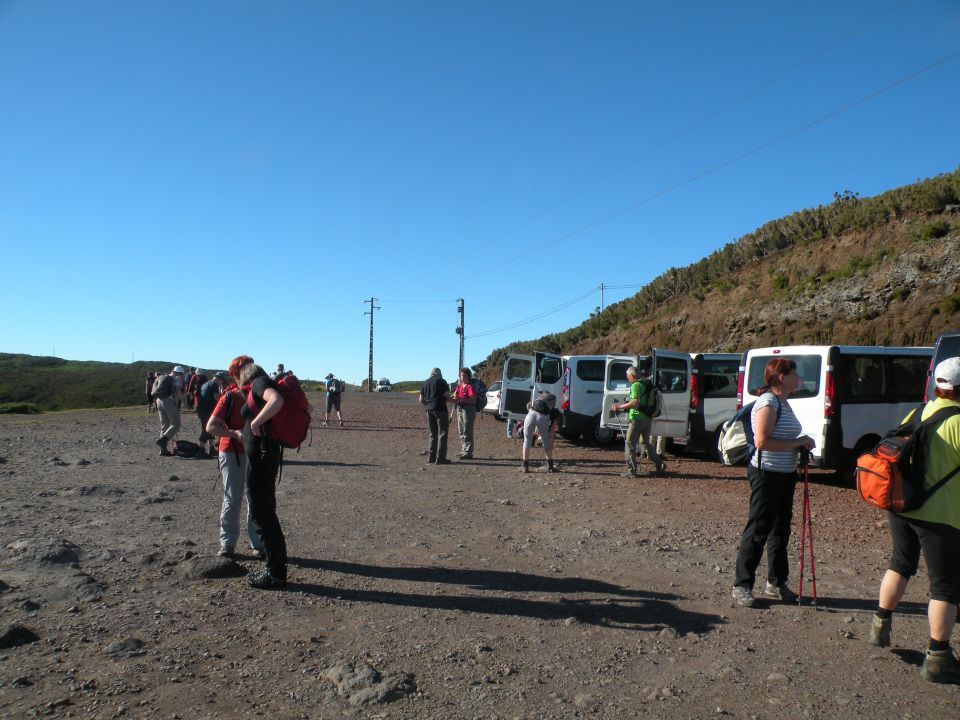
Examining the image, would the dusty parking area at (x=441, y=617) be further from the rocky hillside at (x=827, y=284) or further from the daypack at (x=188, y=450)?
the rocky hillside at (x=827, y=284)

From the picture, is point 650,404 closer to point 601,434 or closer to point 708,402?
point 708,402

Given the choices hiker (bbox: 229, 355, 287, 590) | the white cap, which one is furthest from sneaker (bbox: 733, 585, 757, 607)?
hiker (bbox: 229, 355, 287, 590)

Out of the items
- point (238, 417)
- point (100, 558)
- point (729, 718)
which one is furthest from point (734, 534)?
point (100, 558)

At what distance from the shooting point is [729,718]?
3.63 meters

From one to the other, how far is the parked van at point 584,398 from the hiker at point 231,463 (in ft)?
36.9

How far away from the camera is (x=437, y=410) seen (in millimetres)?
13422

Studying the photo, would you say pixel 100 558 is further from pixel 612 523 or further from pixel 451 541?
pixel 612 523

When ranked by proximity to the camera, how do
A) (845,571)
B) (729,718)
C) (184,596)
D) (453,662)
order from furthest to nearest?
(845,571)
(184,596)
(453,662)
(729,718)

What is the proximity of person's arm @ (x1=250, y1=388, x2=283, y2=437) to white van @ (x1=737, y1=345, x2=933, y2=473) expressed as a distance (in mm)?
7537

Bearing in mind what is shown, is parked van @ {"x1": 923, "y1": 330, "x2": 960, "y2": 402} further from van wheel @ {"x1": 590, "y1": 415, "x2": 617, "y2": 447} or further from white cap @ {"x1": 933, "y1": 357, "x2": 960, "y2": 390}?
van wheel @ {"x1": 590, "y1": 415, "x2": 617, "y2": 447}

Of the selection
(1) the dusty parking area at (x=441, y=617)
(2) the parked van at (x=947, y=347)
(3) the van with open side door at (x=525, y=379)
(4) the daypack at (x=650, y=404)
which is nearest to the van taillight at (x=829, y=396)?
(1) the dusty parking area at (x=441, y=617)

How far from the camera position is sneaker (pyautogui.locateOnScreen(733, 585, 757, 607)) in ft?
17.3

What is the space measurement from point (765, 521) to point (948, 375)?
163 centimetres

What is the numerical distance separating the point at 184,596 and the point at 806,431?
28.6ft
